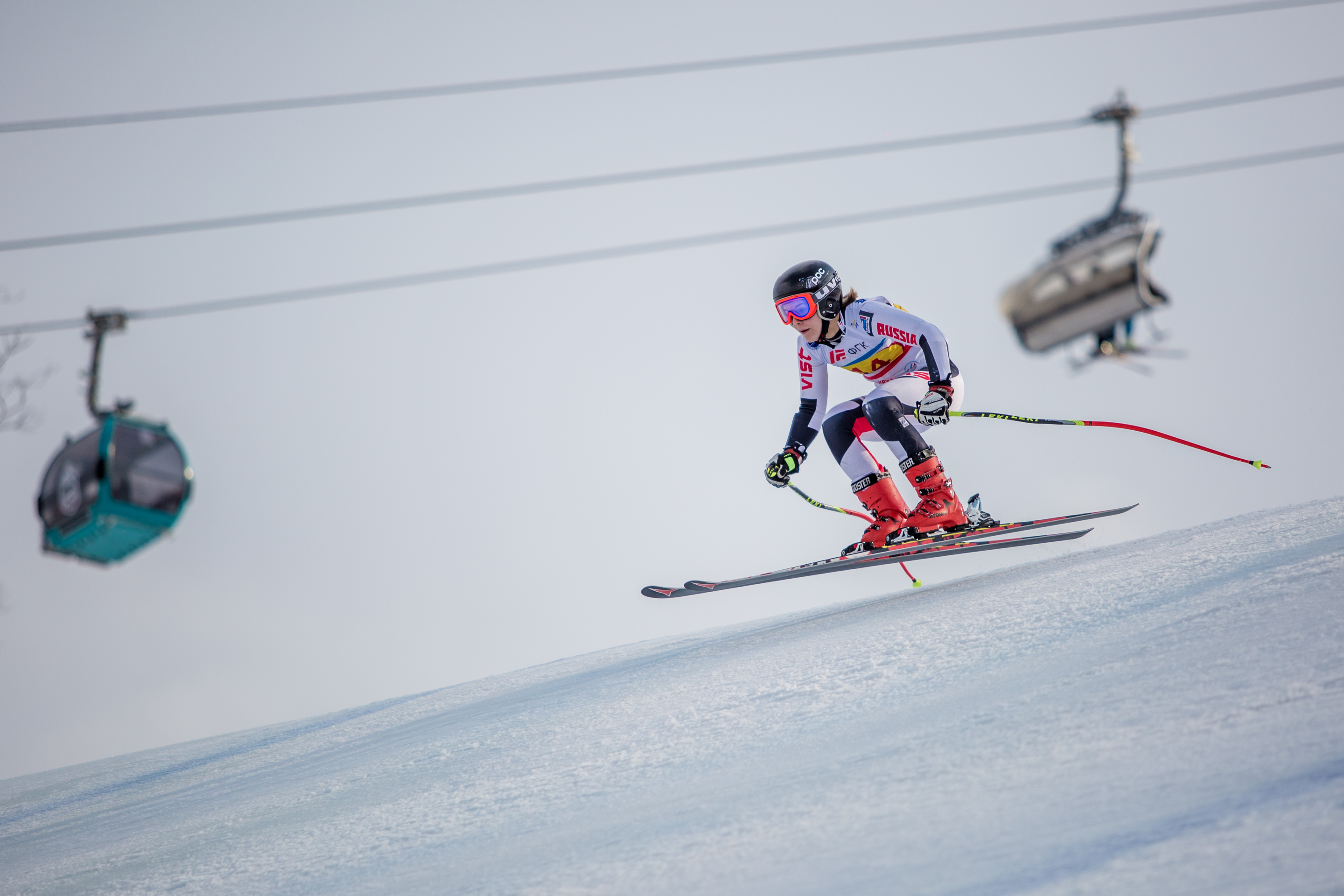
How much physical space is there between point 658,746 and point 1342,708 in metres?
2.47

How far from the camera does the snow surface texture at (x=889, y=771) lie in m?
2.24

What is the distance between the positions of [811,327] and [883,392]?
0.65 metres

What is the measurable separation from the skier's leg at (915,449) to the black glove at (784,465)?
2.42 ft

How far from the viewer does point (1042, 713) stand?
121 inches

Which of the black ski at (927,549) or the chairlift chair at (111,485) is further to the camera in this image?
the black ski at (927,549)

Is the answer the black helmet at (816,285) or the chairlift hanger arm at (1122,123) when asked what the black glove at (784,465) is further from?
the chairlift hanger arm at (1122,123)

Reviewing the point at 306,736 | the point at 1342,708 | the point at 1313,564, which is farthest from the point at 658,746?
the point at 306,736

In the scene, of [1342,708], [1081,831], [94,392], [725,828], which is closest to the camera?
[1081,831]

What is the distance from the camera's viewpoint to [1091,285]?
12.0 feet

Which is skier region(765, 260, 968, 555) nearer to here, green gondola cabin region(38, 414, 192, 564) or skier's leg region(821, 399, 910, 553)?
skier's leg region(821, 399, 910, 553)

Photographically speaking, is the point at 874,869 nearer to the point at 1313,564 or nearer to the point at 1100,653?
the point at 1100,653

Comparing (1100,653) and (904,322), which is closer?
(1100,653)

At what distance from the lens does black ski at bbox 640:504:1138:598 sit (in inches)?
238

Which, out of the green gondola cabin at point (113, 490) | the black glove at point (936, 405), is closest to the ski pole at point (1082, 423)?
the black glove at point (936, 405)
